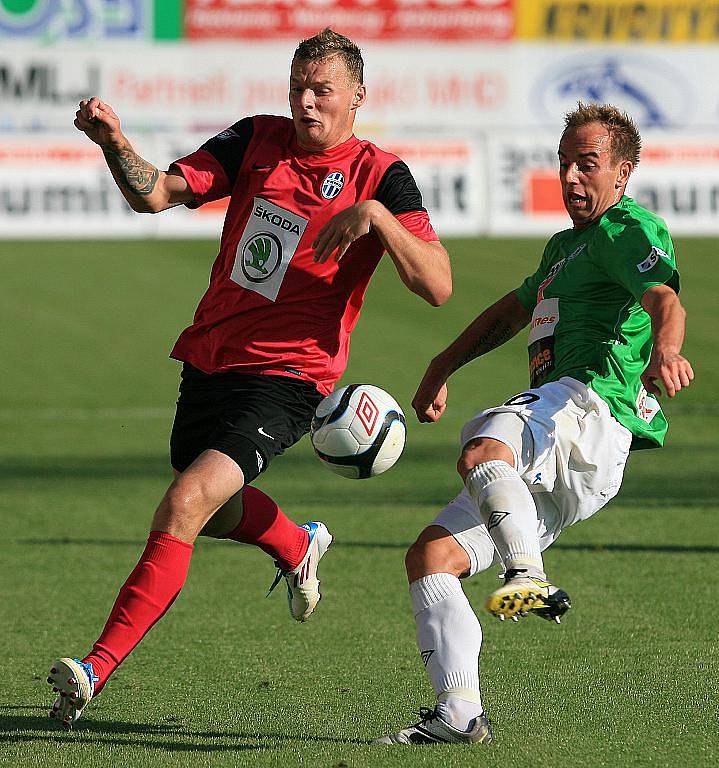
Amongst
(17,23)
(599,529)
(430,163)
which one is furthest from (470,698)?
(17,23)

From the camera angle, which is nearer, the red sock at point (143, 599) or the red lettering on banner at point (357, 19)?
the red sock at point (143, 599)

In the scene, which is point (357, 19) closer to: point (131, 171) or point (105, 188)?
point (105, 188)

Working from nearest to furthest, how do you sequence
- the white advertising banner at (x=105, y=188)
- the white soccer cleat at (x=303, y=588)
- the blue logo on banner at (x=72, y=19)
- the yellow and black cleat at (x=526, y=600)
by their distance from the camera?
the yellow and black cleat at (x=526, y=600)
the white soccer cleat at (x=303, y=588)
the white advertising banner at (x=105, y=188)
the blue logo on banner at (x=72, y=19)

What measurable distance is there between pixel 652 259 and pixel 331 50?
1420 mm

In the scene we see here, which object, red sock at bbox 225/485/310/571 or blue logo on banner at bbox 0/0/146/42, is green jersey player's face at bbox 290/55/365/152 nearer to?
red sock at bbox 225/485/310/571

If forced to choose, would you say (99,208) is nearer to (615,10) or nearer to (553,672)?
(615,10)

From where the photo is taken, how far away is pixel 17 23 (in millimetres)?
31234

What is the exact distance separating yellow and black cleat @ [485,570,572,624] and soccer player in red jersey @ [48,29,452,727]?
1172 mm

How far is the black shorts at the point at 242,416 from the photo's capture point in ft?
17.4

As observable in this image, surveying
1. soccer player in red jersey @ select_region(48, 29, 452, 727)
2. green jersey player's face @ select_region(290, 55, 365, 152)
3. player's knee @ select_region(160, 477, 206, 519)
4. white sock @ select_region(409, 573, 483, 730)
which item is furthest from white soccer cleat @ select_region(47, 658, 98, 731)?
green jersey player's face @ select_region(290, 55, 365, 152)

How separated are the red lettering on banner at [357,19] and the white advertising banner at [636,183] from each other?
992cm

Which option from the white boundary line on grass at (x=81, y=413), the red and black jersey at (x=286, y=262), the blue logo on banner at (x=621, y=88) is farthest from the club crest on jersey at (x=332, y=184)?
the blue logo on banner at (x=621, y=88)

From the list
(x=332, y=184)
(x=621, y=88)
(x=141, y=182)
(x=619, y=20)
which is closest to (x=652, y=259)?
(x=332, y=184)

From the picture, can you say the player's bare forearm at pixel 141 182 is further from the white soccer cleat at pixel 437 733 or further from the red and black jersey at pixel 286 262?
the white soccer cleat at pixel 437 733
